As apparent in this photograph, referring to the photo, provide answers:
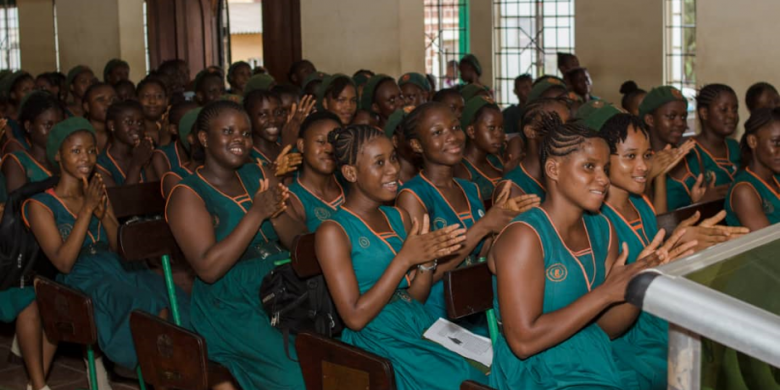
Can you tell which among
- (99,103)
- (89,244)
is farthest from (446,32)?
(89,244)

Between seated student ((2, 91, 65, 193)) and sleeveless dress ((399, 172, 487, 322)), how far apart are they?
7.36ft

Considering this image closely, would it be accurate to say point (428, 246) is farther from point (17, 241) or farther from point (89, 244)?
point (17, 241)

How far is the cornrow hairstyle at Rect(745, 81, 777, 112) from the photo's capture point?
6.70 metres

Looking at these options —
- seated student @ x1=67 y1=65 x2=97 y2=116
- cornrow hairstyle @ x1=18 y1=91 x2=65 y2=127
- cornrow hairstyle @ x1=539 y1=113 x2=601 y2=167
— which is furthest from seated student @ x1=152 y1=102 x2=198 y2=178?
seated student @ x1=67 y1=65 x2=97 y2=116

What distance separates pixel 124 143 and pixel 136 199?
1098 mm

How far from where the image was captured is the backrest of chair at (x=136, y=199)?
4879 mm

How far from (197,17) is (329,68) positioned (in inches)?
257

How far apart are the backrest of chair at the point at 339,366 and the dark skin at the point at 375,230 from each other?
0.80ft

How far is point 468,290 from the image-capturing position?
3.09 metres

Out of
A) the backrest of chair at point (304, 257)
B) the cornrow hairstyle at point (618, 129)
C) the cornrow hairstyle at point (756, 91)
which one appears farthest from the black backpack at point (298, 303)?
the cornrow hairstyle at point (756, 91)

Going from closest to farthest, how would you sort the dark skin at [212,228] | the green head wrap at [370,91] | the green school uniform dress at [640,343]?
the green school uniform dress at [640,343] < the dark skin at [212,228] < the green head wrap at [370,91]

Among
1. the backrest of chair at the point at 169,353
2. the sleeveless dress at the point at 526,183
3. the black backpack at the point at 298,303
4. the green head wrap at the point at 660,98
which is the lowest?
the backrest of chair at the point at 169,353

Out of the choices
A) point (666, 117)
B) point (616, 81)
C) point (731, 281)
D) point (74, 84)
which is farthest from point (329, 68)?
point (731, 281)

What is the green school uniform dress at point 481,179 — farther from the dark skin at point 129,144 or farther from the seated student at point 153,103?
the seated student at point 153,103
